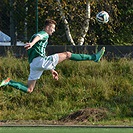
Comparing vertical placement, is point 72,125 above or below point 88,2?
below

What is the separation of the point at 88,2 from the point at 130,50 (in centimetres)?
266

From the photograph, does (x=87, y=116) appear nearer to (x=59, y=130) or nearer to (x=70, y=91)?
(x=59, y=130)

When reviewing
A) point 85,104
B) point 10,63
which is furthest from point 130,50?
point 10,63

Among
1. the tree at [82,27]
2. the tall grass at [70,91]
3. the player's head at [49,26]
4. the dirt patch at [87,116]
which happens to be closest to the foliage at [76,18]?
the tree at [82,27]

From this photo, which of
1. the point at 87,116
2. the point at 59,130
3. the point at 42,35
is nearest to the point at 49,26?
the point at 42,35

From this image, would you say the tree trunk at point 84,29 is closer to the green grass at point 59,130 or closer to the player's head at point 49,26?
the green grass at point 59,130

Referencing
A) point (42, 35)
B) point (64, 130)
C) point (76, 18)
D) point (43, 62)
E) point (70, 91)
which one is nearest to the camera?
point (42, 35)

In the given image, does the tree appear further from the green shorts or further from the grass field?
the green shorts

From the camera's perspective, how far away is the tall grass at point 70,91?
38.0ft

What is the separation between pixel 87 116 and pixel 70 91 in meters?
1.64

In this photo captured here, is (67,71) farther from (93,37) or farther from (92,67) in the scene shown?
(93,37)

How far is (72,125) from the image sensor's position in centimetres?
1023

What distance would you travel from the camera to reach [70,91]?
1234 cm

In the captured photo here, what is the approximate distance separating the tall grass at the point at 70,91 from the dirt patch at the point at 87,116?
13.2 inches
